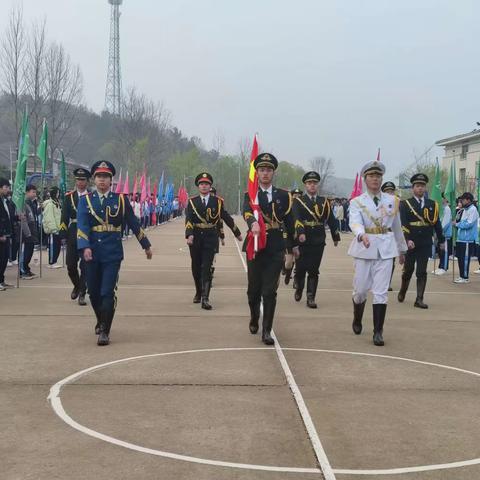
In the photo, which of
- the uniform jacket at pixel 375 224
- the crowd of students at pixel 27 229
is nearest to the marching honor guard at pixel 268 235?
the uniform jacket at pixel 375 224

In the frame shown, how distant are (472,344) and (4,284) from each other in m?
8.29

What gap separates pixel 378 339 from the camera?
22.6ft

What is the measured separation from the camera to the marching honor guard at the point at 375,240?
23.0 feet

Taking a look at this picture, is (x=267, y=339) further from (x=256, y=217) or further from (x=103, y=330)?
(x=103, y=330)

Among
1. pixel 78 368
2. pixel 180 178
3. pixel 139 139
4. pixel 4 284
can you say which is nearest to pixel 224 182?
pixel 180 178

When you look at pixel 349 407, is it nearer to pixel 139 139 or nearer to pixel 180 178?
pixel 139 139

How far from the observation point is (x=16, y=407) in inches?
180

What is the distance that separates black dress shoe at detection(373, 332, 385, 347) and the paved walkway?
0.08m

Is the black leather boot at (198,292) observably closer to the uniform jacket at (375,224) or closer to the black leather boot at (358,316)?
the black leather boot at (358,316)

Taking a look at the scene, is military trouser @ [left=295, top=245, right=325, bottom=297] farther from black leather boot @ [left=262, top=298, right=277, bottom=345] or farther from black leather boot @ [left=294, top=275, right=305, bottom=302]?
black leather boot @ [left=262, top=298, right=277, bottom=345]

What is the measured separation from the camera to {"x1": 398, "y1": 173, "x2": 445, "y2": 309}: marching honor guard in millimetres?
9734

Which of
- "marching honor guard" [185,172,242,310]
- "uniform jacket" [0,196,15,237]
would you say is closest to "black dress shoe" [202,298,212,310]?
"marching honor guard" [185,172,242,310]

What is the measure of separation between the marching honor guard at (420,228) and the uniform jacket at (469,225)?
381cm

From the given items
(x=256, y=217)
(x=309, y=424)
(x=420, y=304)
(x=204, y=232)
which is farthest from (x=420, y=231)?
(x=309, y=424)
